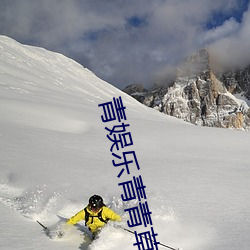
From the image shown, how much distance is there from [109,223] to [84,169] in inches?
133

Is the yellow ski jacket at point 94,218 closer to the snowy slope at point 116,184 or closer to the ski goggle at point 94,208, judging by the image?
the ski goggle at point 94,208

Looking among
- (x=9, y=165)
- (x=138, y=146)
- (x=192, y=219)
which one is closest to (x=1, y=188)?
(x=9, y=165)

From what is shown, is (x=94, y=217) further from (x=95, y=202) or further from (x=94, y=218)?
(x=95, y=202)

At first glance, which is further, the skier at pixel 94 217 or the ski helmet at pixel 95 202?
the skier at pixel 94 217

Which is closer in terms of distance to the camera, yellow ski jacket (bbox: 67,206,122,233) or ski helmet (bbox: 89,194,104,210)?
ski helmet (bbox: 89,194,104,210)

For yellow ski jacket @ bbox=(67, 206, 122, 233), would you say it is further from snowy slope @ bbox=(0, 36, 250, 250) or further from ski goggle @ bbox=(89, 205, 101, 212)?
snowy slope @ bbox=(0, 36, 250, 250)

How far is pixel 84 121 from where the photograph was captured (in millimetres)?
17547

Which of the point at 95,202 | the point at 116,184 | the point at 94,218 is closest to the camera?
the point at 95,202

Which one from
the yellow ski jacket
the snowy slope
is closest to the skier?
the yellow ski jacket

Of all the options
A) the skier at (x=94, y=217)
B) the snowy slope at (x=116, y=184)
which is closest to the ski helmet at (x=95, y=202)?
the skier at (x=94, y=217)

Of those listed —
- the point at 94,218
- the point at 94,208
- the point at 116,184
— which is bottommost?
the point at 94,218

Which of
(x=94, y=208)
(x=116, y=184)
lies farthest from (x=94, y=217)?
(x=116, y=184)


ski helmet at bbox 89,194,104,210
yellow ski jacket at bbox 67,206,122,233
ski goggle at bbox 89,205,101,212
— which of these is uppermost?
ski helmet at bbox 89,194,104,210

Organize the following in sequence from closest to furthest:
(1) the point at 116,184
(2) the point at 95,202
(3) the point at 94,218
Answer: (2) the point at 95,202 < (3) the point at 94,218 < (1) the point at 116,184
